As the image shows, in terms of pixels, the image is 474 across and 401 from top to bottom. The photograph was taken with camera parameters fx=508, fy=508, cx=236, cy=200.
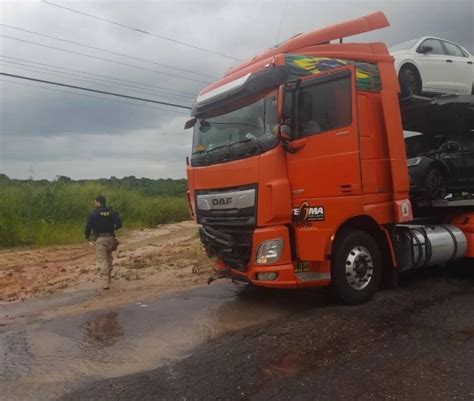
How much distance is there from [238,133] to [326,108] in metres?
1.12

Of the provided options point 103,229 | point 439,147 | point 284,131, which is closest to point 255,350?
point 284,131

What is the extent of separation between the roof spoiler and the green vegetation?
12068mm

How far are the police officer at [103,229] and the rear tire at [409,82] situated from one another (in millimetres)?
5233

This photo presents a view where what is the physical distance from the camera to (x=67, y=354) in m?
5.25

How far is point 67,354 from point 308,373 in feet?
8.28

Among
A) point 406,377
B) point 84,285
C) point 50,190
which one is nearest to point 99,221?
point 84,285

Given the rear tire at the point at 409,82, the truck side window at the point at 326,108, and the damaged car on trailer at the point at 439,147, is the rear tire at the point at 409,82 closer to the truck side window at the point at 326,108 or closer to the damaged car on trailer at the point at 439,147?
the damaged car on trailer at the point at 439,147

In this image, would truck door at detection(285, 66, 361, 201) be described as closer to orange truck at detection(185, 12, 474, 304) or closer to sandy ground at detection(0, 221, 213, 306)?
orange truck at detection(185, 12, 474, 304)

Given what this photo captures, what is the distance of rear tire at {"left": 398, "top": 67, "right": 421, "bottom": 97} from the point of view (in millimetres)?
7803

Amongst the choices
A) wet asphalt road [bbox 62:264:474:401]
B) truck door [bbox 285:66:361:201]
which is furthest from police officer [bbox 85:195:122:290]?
truck door [bbox 285:66:361:201]

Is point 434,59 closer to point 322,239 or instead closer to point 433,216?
point 433,216

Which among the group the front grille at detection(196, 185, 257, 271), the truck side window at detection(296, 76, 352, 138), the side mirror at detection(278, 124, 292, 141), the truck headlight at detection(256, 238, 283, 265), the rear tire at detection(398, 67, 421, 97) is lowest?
the truck headlight at detection(256, 238, 283, 265)

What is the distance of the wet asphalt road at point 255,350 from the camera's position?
13.5 ft

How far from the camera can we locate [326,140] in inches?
241
